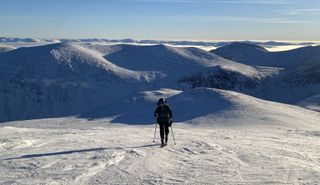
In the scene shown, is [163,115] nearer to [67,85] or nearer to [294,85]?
[294,85]

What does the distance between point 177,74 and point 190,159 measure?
178975 mm

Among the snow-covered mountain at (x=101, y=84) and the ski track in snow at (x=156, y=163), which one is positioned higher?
Answer: the ski track in snow at (x=156, y=163)

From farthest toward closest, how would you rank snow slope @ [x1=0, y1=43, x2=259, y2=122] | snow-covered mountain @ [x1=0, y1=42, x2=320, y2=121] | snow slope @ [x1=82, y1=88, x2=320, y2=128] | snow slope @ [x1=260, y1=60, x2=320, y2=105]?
snow slope @ [x1=0, y1=43, x2=259, y2=122] < snow-covered mountain @ [x1=0, y1=42, x2=320, y2=121] < snow slope @ [x1=260, y1=60, x2=320, y2=105] < snow slope @ [x1=82, y1=88, x2=320, y2=128]

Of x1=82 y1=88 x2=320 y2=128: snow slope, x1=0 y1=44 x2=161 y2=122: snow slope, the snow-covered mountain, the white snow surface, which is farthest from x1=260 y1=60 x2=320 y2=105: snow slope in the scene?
the white snow surface

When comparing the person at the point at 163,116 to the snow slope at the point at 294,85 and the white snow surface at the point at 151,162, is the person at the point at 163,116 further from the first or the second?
the snow slope at the point at 294,85

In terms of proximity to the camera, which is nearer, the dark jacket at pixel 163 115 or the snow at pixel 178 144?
the snow at pixel 178 144

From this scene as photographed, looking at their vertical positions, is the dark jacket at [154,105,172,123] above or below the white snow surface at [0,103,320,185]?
above

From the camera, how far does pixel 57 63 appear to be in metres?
199

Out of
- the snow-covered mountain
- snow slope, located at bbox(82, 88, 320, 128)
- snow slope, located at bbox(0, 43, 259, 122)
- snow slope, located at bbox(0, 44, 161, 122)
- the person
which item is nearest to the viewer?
the person

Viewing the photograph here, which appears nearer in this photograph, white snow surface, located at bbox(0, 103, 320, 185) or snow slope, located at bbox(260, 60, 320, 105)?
white snow surface, located at bbox(0, 103, 320, 185)

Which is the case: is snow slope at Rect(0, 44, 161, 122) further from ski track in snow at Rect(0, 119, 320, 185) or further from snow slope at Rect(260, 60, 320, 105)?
ski track in snow at Rect(0, 119, 320, 185)

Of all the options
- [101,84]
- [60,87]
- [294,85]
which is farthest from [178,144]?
[60,87]

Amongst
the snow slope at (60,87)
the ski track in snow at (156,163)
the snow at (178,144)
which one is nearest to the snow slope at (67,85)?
the snow slope at (60,87)

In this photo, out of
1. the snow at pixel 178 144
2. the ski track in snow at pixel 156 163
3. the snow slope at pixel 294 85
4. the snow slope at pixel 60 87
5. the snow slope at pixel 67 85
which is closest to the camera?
the ski track in snow at pixel 156 163
